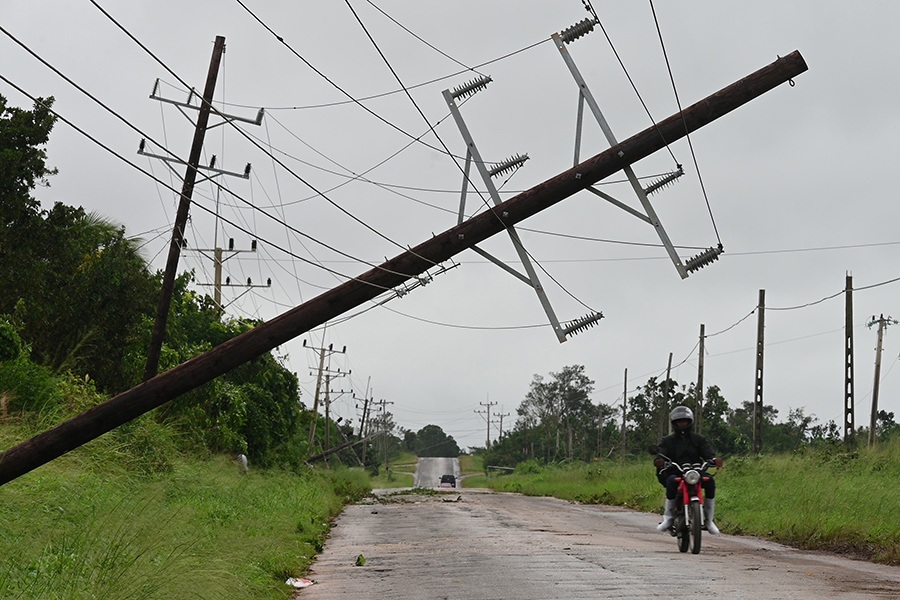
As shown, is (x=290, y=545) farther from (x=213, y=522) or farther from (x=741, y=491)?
(x=741, y=491)

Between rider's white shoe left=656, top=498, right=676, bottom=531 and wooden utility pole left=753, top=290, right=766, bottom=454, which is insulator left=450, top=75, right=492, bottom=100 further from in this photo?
wooden utility pole left=753, top=290, right=766, bottom=454

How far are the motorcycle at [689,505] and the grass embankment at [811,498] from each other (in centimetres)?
260

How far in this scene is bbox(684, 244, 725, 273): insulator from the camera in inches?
567

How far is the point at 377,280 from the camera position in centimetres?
1328

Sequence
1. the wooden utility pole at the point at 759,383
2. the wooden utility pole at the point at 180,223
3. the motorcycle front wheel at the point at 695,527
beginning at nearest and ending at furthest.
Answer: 1. the motorcycle front wheel at the point at 695,527
2. the wooden utility pole at the point at 180,223
3. the wooden utility pole at the point at 759,383

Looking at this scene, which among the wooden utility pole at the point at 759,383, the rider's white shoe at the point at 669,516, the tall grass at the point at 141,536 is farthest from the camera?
the wooden utility pole at the point at 759,383

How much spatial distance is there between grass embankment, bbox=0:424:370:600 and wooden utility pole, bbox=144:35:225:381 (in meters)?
1.93

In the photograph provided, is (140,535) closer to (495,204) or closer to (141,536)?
(141,536)

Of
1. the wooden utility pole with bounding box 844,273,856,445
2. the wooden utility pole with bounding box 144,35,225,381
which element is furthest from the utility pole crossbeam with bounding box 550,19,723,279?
the wooden utility pole with bounding box 844,273,856,445

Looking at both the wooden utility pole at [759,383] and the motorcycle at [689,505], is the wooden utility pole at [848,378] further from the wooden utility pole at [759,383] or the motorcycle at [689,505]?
the motorcycle at [689,505]

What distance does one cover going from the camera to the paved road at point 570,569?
435 inches

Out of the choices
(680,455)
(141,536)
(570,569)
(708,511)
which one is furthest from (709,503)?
(141,536)

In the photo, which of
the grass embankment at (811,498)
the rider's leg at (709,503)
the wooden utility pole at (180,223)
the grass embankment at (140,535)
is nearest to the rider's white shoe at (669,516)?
the rider's leg at (709,503)

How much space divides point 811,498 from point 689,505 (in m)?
8.14
